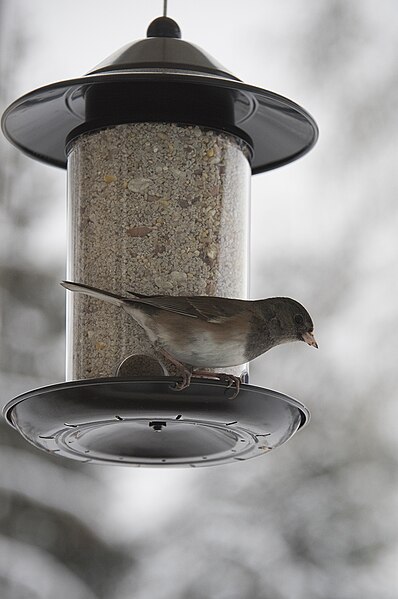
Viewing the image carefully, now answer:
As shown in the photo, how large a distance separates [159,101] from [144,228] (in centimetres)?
25

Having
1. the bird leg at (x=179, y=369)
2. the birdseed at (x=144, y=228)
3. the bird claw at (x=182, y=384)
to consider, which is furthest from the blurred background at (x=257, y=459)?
the bird claw at (x=182, y=384)

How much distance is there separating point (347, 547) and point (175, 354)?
248cm

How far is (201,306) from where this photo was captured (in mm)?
2057

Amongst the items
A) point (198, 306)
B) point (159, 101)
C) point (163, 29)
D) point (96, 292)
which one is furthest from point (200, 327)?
point (163, 29)

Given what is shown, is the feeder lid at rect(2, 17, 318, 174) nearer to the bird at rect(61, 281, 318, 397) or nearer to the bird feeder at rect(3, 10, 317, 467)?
the bird feeder at rect(3, 10, 317, 467)

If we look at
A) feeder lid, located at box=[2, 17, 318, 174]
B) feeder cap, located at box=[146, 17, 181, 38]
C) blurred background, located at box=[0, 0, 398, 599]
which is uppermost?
feeder cap, located at box=[146, 17, 181, 38]

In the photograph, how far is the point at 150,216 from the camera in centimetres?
222

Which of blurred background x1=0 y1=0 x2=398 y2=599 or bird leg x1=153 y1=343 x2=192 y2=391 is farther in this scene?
blurred background x1=0 y1=0 x2=398 y2=599

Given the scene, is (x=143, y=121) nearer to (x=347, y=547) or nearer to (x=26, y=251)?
(x=26, y=251)

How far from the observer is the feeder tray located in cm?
199

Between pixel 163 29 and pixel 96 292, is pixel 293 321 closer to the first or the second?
pixel 96 292

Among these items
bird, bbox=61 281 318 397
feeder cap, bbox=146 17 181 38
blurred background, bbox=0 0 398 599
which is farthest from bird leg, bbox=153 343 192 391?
blurred background, bbox=0 0 398 599

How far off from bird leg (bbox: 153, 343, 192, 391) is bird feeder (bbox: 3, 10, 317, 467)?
54mm

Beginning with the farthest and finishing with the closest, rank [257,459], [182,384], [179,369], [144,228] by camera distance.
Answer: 1. [257,459]
2. [144,228]
3. [179,369]
4. [182,384]
